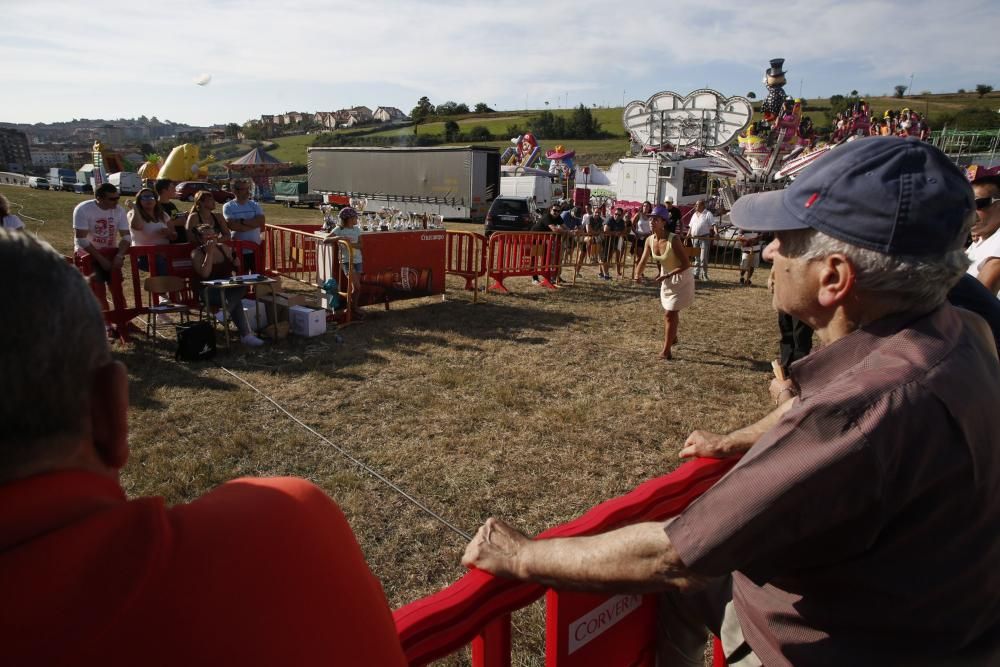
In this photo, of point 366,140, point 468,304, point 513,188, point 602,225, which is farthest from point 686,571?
point 366,140

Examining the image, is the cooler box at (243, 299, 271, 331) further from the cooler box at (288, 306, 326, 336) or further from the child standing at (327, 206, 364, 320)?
the child standing at (327, 206, 364, 320)

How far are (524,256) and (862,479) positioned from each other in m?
11.5

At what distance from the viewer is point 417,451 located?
5.04 meters

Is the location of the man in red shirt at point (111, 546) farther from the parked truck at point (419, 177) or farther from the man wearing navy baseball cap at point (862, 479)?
the parked truck at point (419, 177)

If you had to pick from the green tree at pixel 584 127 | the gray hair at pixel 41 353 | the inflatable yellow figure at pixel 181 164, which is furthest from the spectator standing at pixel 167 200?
the green tree at pixel 584 127

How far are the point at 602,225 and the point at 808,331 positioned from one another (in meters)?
9.42

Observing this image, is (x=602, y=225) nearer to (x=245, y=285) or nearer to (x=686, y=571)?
(x=245, y=285)

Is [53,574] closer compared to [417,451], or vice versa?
[53,574]

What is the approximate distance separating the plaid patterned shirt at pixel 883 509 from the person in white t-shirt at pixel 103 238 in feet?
27.3

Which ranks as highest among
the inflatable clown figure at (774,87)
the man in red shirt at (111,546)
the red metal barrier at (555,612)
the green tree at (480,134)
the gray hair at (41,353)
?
the green tree at (480,134)

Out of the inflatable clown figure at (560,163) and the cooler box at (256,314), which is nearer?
the cooler box at (256,314)

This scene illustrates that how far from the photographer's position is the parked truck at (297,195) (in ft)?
124

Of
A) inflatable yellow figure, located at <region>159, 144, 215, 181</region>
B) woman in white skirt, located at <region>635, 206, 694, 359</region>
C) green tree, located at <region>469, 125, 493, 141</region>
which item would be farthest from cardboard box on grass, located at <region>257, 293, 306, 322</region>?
green tree, located at <region>469, 125, 493, 141</region>

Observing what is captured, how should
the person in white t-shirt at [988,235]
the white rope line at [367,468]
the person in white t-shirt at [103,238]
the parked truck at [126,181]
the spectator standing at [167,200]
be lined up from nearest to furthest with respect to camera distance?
the white rope line at [367,468], the person in white t-shirt at [988,235], the person in white t-shirt at [103,238], the spectator standing at [167,200], the parked truck at [126,181]
